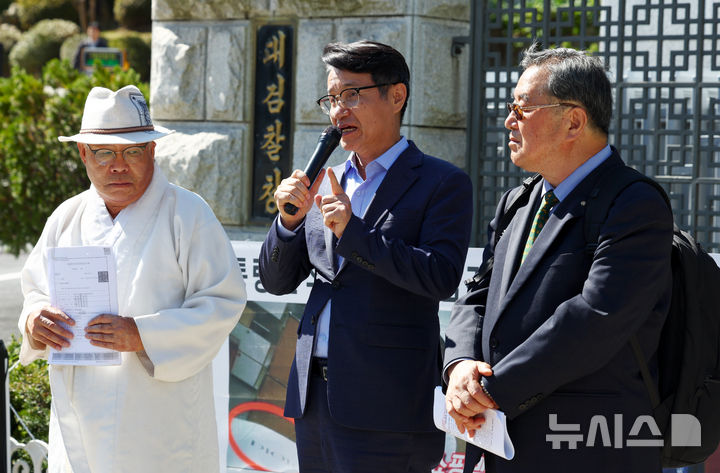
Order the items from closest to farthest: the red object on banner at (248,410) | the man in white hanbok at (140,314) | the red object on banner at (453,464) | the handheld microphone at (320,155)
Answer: the handheld microphone at (320,155), the man in white hanbok at (140,314), the red object on banner at (453,464), the red object on banner at (248,410)

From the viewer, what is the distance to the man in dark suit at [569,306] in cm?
252

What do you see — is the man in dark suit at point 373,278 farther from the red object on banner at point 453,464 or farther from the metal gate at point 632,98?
the metal gate at point 632,98

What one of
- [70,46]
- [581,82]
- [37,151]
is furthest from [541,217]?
[70,46]

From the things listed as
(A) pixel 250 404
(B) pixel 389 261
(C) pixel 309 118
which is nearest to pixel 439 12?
(C) pixel 309 118

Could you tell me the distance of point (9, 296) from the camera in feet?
38.5

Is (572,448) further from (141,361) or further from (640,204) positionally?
(141,361)

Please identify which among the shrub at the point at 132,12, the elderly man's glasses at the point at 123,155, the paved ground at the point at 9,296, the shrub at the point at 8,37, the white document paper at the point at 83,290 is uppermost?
the shrub at the point at 132,12

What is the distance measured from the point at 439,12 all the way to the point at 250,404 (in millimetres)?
2223

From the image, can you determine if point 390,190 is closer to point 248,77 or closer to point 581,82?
point 581,82

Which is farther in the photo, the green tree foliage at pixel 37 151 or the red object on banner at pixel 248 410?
the green tree foliage at pixel 37 151

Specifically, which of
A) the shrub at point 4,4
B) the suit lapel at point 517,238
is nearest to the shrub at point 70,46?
the shrub at point 4,4

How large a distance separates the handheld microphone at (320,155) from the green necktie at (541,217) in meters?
0.73

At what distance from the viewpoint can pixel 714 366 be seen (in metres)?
2.63

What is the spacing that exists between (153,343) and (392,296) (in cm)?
81
